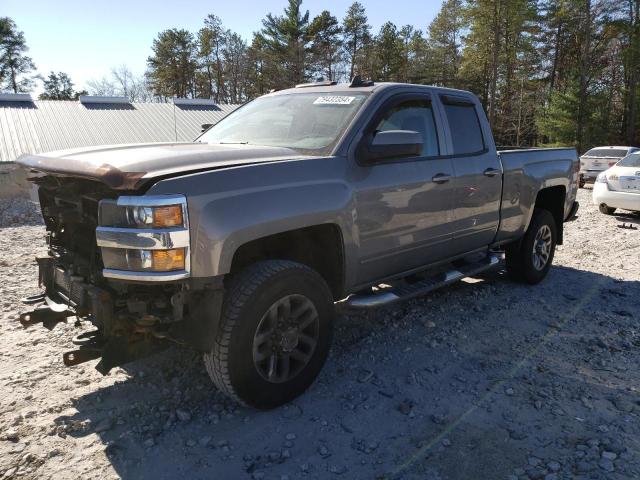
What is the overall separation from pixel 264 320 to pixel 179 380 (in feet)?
3.13

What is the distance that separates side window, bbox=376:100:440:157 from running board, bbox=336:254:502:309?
1075mm

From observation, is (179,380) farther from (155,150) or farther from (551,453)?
(551,453)

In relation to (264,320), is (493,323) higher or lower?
lower

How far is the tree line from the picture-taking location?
109ft

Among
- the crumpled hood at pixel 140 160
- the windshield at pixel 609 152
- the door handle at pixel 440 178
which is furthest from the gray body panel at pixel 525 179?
the windshield at pixel 609 152

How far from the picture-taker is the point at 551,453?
108 inches

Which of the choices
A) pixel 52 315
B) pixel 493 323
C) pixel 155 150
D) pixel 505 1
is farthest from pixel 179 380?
pixel 505 1

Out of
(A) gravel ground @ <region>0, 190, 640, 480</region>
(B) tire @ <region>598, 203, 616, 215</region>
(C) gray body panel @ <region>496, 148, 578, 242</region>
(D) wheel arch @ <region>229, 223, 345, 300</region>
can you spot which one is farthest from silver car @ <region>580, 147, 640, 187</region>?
(D) wheel arch @ <region>229, 223, 345, 300</region>

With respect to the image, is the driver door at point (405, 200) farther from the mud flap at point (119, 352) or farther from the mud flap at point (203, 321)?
the mud flap at point (119, 352)

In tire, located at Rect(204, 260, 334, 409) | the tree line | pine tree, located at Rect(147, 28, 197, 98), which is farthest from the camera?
pine tree, located at Rect(147, 28, 197, 98)

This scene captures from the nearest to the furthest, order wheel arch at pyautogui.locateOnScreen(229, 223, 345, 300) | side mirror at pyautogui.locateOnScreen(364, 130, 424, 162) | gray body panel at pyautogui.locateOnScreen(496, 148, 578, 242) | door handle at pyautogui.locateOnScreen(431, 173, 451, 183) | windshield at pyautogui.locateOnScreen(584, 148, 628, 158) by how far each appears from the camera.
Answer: wheel arch at pyautogui.locateOnScreen(229, 223, 345, 300)
side mirror at pyautogui.locateOnScreen(364, 130, 424, 162)
door handle at pyautogui.locateOnScreen(431, 173, 451, 183)
gray body panel at pyautogui.locateOnScreen(496, 148, 578, 242)
windshield at pyautogui.locateOnScreen(584, 148, 628, 158)

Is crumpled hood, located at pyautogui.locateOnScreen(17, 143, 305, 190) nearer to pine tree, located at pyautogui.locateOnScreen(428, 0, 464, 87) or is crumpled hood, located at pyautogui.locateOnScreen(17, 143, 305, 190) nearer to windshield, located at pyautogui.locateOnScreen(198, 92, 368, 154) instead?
windshield, located at pyautogui.locateOnScreen(198, 92, 368, 154)

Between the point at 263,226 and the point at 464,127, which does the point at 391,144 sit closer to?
the point at 263,226

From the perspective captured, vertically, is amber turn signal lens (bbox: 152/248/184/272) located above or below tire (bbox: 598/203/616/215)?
above
